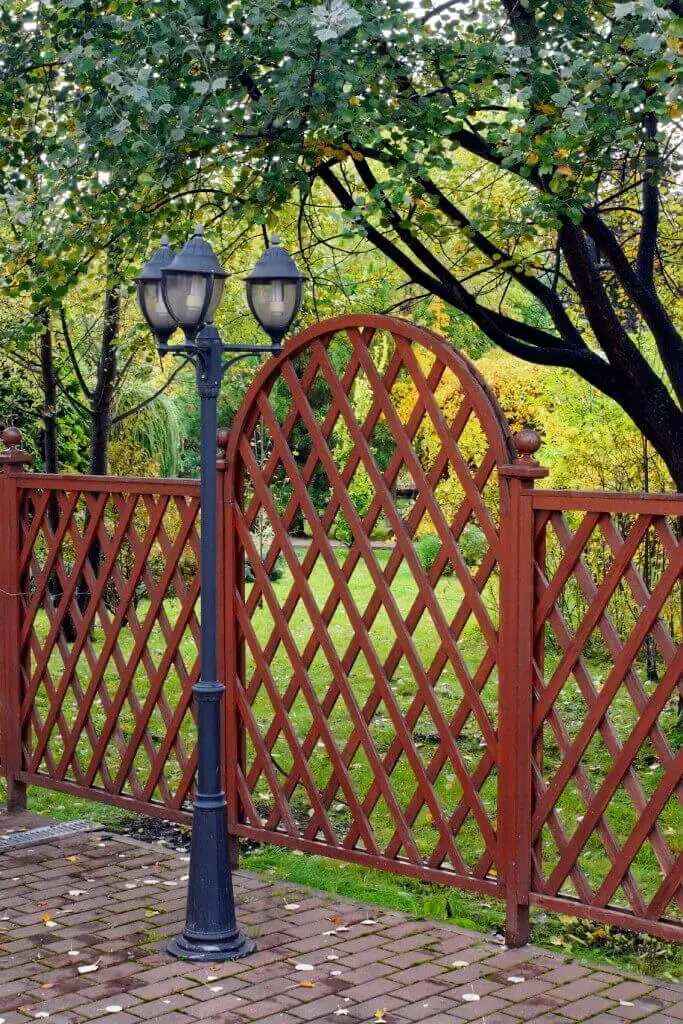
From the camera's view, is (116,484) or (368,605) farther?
(116,484)

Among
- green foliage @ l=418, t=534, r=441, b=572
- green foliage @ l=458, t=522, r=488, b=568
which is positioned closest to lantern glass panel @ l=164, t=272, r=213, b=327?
green foliage @ l=458, t=522, r=488, b=568

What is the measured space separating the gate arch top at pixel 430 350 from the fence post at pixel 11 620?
5.44ft

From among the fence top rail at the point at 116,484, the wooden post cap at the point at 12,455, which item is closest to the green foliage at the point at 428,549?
the wooden post cap at the point at 12,455

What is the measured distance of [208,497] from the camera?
478cm

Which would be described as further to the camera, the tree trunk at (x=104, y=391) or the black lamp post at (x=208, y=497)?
the tree trunk at (x=104, y=391)

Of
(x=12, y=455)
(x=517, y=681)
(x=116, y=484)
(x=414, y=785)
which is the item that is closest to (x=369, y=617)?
(x=517, y=681)

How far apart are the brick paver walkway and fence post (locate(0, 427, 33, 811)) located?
4.04 ft

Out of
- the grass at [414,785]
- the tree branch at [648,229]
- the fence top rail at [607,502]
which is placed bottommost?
the grass at [414,785]

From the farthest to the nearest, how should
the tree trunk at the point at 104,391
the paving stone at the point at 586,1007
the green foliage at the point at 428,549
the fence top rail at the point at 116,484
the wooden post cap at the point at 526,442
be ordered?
the green foliage at the point at 428,549, the tree trunk at the point at 104,391, the fence top rail at the point at 116,484, the wooden post cap at the point at 526,442, the paving stone at the point at 586,1007

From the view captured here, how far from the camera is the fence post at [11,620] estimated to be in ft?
21.6

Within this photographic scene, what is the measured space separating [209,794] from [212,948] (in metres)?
0.53

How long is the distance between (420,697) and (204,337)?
1.54 m

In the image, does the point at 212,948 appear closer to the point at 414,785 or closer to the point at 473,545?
the point at 414,785

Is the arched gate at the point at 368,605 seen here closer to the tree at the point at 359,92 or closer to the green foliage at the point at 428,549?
the tree at the point at 359,92
